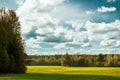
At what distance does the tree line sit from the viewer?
6300 centimetres

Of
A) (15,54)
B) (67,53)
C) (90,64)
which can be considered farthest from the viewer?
(90,64)

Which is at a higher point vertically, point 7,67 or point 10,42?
point 10,42

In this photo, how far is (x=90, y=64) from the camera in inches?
7456

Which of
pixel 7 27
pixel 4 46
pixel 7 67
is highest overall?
pixel 7 27

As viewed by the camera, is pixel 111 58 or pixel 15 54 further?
pixel 111 58

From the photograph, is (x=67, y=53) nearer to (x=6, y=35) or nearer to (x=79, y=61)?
(x=79, y=61)

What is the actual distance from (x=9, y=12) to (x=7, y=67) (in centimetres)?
1439

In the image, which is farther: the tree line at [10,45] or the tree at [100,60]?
the tree at [100,60]

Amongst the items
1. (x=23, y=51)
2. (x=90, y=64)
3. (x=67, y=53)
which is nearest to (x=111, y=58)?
(x=90, y=64)

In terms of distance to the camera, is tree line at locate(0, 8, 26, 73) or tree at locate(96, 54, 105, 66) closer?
tree line at locate(0, 8, 26, 73)

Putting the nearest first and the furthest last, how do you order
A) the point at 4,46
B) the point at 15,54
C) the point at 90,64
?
the point at 4,46 → the point at 15,54 → the point at 90,64

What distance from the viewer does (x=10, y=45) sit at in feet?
224

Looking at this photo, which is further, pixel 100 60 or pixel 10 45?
pixel 100 60

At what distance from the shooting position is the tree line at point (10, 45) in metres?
63.0
